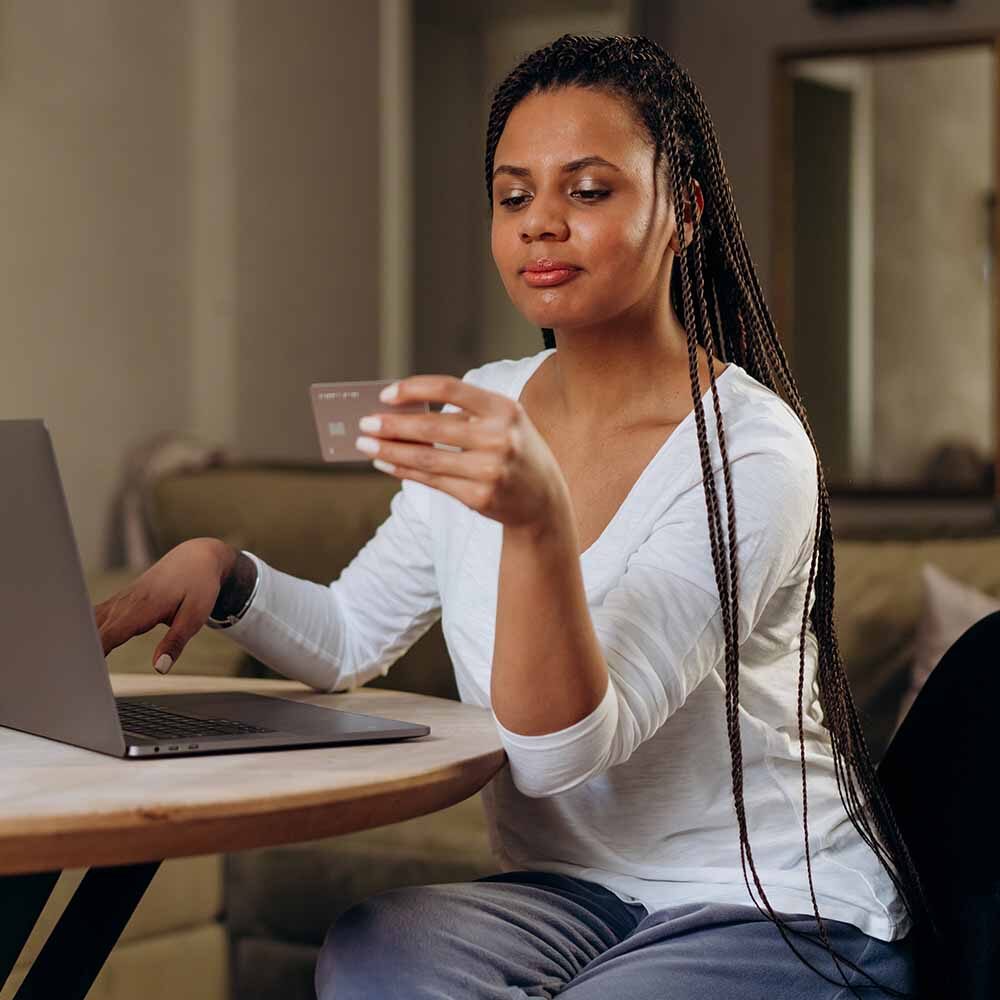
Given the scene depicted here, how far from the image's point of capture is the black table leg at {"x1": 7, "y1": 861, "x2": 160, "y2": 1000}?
3.50 ft

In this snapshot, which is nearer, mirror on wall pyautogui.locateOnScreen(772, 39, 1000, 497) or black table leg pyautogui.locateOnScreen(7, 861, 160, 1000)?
black table leg pyautogui.locateOnScreen(7, 861, 160, 1000)

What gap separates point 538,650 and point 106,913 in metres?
0.38

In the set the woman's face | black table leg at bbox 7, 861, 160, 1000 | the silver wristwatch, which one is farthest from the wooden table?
the woman's face

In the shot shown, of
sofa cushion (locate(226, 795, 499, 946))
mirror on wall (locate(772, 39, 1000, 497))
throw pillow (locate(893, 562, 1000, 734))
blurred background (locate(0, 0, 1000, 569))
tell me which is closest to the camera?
sofa cushion (locate(226, 795, 499, 946))

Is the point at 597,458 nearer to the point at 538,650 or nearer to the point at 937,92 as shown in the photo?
the point at 538,650

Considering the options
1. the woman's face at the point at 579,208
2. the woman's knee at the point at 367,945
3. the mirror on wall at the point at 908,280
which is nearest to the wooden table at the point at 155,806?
the woman's knee at the point at 367,945

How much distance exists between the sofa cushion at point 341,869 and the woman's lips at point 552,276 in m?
1.13

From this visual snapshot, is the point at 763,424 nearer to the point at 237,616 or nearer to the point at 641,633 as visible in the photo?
the point at 641,633

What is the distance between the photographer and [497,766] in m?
1.09

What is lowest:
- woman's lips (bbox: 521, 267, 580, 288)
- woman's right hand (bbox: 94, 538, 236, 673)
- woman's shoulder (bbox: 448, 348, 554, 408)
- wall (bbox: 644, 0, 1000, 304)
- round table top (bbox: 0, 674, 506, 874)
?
round table top (bbox: 0, 674, 506, 874)

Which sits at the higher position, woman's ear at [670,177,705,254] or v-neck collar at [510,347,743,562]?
woman's ear at [670,177,705,254]

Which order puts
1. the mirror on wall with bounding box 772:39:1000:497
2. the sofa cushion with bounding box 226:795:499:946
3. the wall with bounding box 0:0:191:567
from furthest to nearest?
the mirror on wall with bounding box 772:39:1000:497
the wall with bounding box 0:0:191:567
the sofa cushion with bounding box 226:795:499:946

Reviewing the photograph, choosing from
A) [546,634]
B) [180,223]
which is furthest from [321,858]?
[180,223]

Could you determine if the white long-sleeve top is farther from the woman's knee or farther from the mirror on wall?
the mirror on wall
